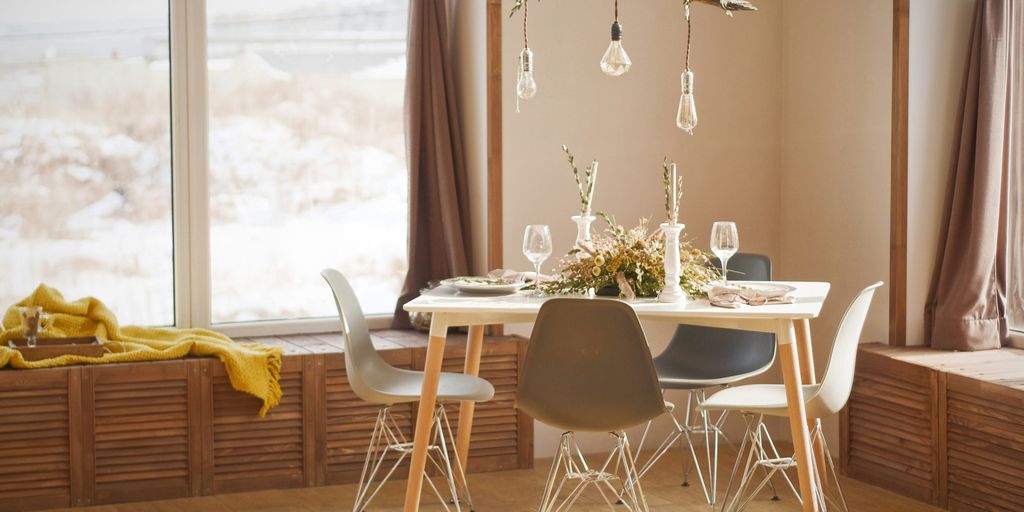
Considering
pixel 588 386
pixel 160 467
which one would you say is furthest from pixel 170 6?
pixel 588 386

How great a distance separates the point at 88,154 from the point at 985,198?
11.0 feet

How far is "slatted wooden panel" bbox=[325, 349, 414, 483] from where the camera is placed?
13.9 feet

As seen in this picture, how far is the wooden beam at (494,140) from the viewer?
452cm

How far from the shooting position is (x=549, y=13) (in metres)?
4.67

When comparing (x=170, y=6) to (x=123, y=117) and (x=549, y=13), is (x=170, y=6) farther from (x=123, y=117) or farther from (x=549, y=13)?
(x=549, y=13)

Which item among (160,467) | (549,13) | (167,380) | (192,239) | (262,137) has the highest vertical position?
(549,13)

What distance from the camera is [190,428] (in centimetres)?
406

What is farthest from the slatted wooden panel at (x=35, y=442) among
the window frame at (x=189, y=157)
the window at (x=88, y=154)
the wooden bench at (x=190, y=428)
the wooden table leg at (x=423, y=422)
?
the wooden table leg at (x=423, y=422)

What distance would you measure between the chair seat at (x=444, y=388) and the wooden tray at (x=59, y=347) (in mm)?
1089

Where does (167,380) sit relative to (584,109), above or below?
below

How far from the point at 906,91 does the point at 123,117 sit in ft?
9.83

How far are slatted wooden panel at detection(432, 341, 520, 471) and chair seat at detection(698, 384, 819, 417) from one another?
3.66 ft

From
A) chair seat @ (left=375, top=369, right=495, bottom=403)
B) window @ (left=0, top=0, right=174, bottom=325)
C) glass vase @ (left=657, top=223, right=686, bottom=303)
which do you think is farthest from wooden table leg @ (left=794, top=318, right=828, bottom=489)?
window @ (left=0, top=0, right=174, bottom=325)

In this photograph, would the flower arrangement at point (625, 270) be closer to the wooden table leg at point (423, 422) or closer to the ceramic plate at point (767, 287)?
the ceramic plate at point (767, 287)
